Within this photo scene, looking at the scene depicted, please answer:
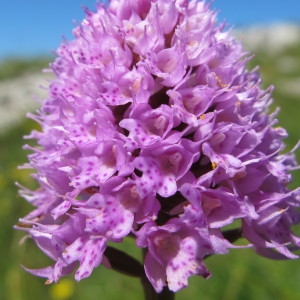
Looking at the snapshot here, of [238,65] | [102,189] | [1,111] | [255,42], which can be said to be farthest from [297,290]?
[255,42]

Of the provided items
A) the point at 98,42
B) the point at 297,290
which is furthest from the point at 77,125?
the point at 297,290

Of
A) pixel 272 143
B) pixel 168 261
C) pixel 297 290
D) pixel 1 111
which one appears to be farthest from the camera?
pixel 1 111

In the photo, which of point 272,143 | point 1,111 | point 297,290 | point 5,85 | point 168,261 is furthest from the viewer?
point 5,85

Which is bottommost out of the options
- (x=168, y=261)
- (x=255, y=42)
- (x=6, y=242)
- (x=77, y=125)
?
(x=6, y=242)

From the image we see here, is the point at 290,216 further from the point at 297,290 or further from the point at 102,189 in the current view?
the point at 297,290

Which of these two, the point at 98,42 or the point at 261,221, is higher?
the point at 98,42

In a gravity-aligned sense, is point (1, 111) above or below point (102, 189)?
above

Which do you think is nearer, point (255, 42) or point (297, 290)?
point (297, 290)

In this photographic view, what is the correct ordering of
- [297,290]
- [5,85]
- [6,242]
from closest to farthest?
[297,290], [6,242], [5,85]

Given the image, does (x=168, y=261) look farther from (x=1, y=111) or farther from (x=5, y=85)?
(x=5, y=85)
